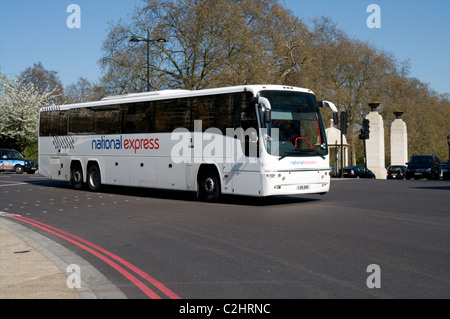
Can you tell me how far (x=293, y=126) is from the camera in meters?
14.8

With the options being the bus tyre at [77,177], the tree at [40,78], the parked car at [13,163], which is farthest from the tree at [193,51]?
the tree at [40,78]

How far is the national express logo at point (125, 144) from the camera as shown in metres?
18.2

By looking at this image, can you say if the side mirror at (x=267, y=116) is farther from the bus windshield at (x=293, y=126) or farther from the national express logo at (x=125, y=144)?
the national express logo at (x=125, y=144)

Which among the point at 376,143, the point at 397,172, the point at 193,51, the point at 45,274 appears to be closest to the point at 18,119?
the point at 193,51

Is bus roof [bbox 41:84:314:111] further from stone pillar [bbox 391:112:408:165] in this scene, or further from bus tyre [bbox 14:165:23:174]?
stone pillar [bbox 391:112:408:165]

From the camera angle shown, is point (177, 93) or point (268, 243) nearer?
point (268, 243)

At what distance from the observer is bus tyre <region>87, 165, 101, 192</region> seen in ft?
68.8

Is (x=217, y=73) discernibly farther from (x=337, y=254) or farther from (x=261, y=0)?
(x=337, y=254)

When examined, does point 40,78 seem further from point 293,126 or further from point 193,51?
point 293,126

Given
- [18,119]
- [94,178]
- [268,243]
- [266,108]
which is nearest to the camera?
[268,243]

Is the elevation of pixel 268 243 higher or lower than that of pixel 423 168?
lower

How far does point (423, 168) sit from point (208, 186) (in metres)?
26.4

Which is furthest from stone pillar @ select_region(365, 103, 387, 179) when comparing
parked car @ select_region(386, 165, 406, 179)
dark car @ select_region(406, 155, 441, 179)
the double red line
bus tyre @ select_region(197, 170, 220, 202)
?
the double red line
